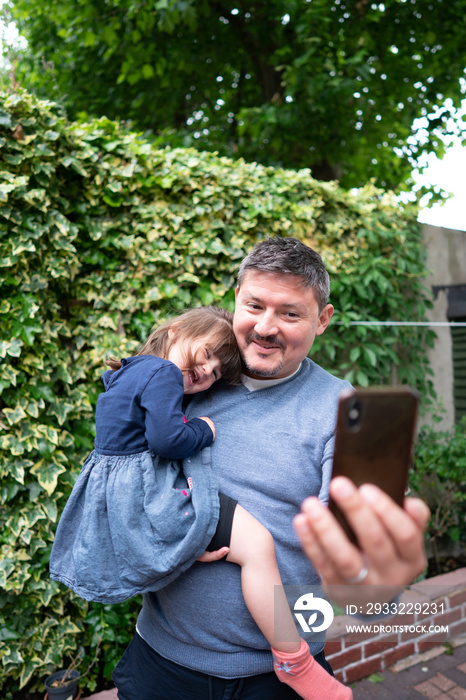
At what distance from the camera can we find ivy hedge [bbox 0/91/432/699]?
7.50 ft

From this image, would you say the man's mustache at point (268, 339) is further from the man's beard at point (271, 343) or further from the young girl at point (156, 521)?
the young girl at point (156, 521)

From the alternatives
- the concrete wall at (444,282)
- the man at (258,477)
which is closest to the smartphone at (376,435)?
the man at (258,477)

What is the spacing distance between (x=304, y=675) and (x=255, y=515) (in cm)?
41

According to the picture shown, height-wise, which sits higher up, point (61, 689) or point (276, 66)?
point (276, 66)

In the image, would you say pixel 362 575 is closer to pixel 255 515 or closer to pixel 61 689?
pixel 255 515

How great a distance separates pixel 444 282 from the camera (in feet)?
14.6

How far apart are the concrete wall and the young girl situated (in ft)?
11.7

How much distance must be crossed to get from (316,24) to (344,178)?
207 cm

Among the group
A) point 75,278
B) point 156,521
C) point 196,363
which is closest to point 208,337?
point 196,363

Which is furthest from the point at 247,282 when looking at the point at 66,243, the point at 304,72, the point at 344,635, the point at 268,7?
the point at 268,7

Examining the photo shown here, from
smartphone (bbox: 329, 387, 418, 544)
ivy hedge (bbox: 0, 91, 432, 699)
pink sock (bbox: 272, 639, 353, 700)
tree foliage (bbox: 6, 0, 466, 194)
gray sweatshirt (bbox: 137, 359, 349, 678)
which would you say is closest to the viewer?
smartphone (bbox: 329, 387, 418, 544)

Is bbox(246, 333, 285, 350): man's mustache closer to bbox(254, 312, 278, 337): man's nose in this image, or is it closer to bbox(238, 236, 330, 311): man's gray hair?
bbox(254, 312, 278, 337): man's nose

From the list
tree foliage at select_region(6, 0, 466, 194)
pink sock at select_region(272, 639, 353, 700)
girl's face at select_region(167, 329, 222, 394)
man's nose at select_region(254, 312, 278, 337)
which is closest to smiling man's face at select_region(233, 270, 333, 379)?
man's nose at select_region(254, 312, 278, 337)

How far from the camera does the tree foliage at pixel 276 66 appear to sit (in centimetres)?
483
